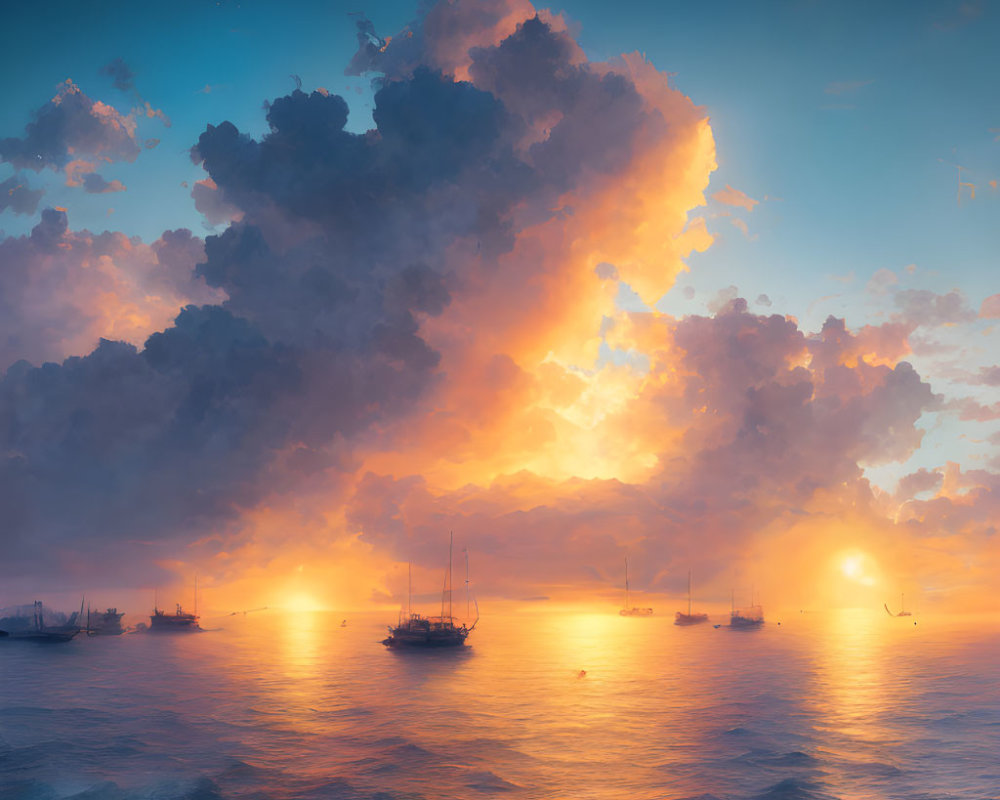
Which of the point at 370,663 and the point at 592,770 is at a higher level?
the point at 592,770

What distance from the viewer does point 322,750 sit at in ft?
262

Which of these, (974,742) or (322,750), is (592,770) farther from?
(974,742)

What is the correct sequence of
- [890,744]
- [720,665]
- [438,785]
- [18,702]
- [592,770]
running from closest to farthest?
[438,785] < [592,770] < [890,744] < [18,702] < [720,665]

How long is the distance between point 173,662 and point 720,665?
132 meters

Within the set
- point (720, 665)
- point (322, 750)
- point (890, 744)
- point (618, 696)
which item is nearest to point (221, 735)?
point (322, 750)

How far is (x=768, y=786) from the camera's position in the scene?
215 ft

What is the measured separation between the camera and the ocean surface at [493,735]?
6612 cm

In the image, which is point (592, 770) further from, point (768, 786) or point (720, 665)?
point (720, 665)

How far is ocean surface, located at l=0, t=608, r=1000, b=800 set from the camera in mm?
66125

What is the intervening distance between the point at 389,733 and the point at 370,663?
100 m

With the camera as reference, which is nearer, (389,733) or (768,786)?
(768,786)

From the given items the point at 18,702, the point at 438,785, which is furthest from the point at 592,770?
the point at 18,702

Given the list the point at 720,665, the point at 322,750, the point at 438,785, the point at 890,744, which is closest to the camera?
the point at 438,785

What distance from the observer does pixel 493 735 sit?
291ft
